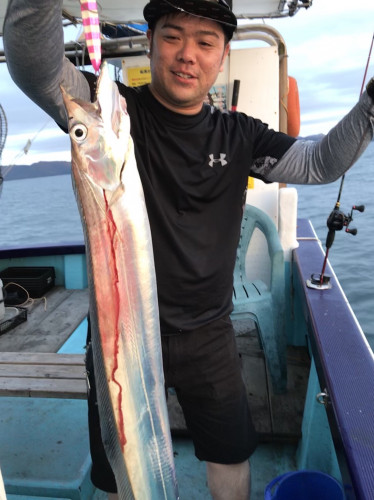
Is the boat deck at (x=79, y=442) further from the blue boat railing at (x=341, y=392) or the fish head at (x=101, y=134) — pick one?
the fish head at (x=101, y=134)

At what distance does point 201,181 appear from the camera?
1.80 metres

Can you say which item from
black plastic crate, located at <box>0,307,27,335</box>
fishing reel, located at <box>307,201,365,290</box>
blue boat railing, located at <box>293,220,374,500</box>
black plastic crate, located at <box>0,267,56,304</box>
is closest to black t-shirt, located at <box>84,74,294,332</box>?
blue boat railing, located at <box>293,220,374,500</box>

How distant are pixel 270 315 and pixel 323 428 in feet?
3.80

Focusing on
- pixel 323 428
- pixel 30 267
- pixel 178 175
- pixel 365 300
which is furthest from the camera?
pixel 365 300

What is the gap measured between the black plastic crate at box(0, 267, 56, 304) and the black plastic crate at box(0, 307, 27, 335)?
0.52 m

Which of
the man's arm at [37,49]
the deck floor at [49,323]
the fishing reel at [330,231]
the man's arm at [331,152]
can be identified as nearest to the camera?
the man's arm at [37,49]

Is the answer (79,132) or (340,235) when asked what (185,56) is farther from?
(340,235)

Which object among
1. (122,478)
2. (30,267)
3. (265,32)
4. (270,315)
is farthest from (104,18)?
(122,478)

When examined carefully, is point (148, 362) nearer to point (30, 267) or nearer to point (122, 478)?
point (122, 478)

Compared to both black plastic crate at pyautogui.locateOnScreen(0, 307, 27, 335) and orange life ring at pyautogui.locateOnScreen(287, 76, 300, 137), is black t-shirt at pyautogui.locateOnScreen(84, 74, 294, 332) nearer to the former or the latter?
orange life ring at pyautogui.locateOnScreen(287, 76, 300, 137)

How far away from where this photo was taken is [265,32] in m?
4.38

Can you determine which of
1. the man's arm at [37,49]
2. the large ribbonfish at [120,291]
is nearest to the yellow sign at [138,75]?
the man's arm at [37,49]

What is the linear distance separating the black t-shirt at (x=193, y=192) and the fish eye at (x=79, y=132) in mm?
528

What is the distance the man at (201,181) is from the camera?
1.67 meters
